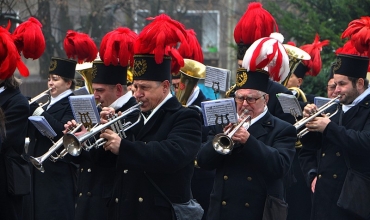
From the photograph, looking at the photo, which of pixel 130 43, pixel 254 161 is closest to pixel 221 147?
pixel 254 161

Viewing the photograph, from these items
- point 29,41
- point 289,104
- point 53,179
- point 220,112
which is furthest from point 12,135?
point 289,104

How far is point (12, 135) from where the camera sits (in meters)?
7.57

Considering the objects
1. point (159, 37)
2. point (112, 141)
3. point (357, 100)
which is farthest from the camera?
point (357, 100)

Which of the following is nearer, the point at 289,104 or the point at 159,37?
the point at 159,37

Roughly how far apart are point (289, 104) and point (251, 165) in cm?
135

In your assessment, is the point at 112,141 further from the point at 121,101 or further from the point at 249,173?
the point at 249,173

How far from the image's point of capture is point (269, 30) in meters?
9.38

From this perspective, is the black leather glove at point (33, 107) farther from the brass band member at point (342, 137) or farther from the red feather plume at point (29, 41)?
the brass band member at point (342, 137)

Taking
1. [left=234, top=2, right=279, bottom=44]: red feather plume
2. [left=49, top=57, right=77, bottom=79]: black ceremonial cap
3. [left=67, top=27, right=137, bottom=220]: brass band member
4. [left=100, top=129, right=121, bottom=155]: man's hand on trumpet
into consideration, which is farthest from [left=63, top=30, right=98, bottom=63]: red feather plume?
[left=100, top=129, right=121, bottom=155]: man's hand on trumpet

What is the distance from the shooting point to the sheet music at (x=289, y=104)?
26.9 feet

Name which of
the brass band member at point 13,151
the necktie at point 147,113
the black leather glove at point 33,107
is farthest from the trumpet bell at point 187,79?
the necktie at point 147,113

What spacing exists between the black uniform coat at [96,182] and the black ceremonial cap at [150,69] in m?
0.39

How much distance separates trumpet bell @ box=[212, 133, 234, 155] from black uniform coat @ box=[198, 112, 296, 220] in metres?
0.15

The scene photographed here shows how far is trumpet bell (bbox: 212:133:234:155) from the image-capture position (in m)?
6.86
